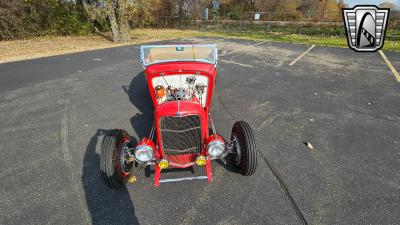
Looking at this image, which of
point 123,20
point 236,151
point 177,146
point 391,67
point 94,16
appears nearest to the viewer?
point 177,146

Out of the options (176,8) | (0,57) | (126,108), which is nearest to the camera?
(126,108)

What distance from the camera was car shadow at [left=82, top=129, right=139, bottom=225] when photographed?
307 centimetres

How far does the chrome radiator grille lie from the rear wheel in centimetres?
67

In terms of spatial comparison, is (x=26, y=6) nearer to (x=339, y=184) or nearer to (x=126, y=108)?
(x=126, y=108)

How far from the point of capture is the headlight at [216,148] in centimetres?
324

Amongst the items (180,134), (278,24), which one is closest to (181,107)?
(180,134)

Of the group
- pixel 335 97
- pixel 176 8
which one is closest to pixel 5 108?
pixel 335 97

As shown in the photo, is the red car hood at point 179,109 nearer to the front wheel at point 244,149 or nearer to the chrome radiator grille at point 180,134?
the chrome radiator grille at point 180,134

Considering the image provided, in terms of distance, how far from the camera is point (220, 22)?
32562 mm

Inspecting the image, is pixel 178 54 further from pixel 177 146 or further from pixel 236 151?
pixel 236 151

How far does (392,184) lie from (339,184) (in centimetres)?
79

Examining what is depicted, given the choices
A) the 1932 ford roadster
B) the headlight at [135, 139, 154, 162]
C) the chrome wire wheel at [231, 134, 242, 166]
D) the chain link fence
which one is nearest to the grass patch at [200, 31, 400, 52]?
the chain link fence

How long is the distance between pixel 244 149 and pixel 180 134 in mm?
959

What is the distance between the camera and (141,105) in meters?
6.48
